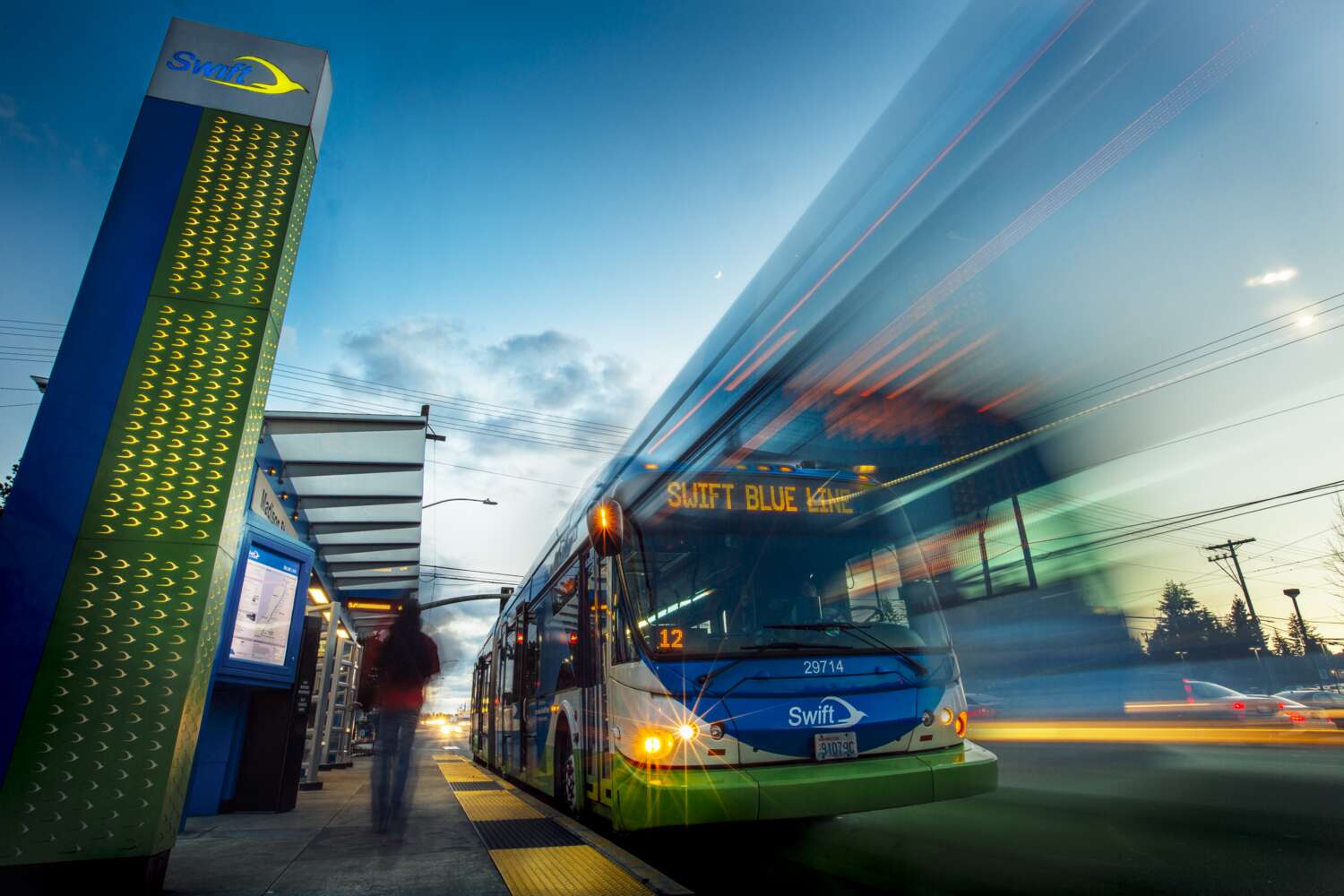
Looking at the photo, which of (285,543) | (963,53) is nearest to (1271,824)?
(963,53)

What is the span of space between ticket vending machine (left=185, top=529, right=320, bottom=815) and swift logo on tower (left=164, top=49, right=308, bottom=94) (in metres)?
4.33

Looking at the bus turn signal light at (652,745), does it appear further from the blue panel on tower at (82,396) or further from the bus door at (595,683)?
the blue panel on tower at (82,396)

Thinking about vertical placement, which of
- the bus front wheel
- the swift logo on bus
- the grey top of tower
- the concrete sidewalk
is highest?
the grey top of tower

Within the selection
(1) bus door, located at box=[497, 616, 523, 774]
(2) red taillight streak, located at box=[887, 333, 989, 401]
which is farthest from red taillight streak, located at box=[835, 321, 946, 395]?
(1) bus door, located at box=[497, 616, 523, 774]

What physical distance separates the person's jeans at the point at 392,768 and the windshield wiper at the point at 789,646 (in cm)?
343

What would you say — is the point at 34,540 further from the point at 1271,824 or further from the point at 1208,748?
the point at 1208,748

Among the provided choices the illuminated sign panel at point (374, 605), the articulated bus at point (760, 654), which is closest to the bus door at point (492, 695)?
the illuminated sign panel at point (374, 605)

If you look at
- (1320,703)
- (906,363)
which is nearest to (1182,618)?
(1320,703)

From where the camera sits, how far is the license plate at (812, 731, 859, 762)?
168 inches

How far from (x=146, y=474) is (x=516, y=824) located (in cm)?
423

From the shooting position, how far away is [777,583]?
193 inches

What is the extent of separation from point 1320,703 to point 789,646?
1795 centimetres

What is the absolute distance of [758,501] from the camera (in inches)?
206

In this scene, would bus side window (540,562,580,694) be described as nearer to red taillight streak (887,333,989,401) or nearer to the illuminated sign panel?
the illuminated sign panel
